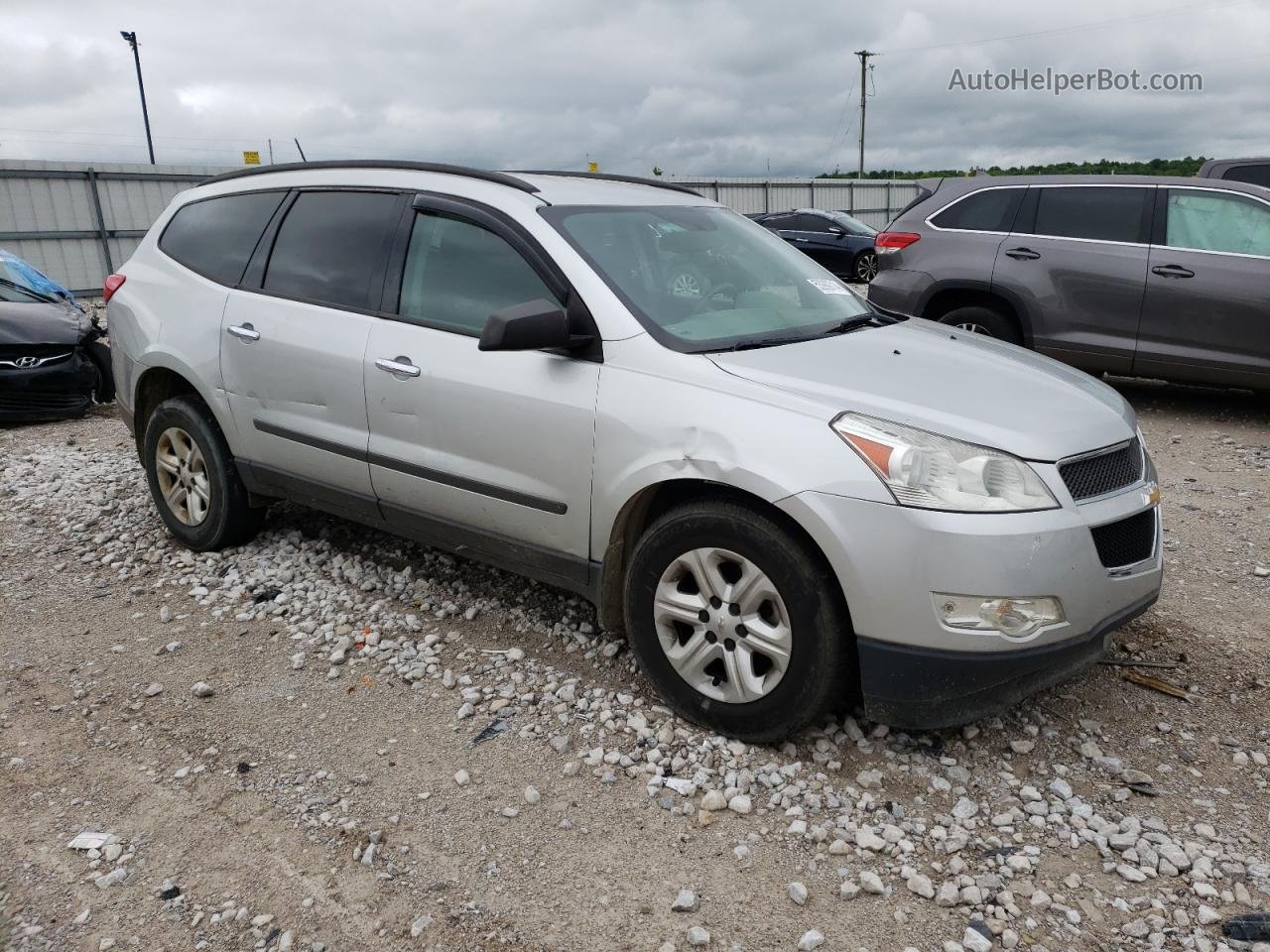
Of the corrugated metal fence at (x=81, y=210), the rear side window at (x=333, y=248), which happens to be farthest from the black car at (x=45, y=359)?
the corrugated metal fence at (x=81, y=210)

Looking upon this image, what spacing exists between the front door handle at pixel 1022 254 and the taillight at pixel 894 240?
2.59ft

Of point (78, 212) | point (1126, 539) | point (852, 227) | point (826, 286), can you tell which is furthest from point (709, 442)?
point (78, 212)

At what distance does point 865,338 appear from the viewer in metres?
3.69

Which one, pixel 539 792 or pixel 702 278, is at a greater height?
pixel 702 278

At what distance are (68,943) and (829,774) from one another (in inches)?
84.3

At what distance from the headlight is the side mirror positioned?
102 cm

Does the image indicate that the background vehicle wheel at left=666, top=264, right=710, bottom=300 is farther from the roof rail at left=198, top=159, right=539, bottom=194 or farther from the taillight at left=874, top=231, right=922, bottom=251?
the taillight at left=874, top=231, right=922, bottom=251

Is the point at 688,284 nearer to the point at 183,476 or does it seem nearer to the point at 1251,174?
the point at 183,476

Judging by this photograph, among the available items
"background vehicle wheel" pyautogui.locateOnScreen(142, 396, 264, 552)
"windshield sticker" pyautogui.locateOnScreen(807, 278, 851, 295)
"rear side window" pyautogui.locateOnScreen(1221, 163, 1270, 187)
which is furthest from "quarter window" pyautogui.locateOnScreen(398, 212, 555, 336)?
"rear side window" pyautogui.locateOnScreen(1221, 163, 1270, 187)

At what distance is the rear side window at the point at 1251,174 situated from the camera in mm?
9383

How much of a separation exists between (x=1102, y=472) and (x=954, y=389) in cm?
51

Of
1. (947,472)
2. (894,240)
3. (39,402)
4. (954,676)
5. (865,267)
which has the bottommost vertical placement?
(865,267)

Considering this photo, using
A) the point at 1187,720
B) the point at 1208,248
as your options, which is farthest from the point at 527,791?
the point at 1208,248

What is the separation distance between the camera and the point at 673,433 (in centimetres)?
311
